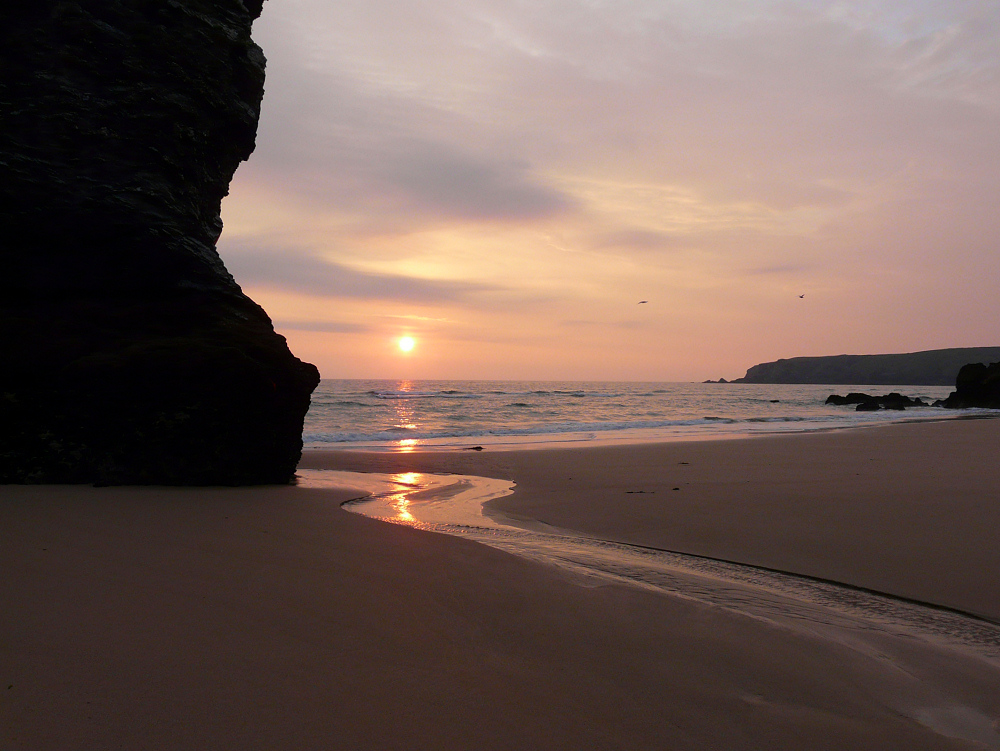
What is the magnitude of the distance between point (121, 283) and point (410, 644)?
6711 millimetres

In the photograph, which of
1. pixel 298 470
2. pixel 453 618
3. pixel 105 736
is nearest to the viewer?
pixel 105 736

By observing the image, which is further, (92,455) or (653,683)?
(92,455)

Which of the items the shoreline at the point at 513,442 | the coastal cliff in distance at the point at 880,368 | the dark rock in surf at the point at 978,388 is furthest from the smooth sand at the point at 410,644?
the coastal cliff in distance at the point at 880,368

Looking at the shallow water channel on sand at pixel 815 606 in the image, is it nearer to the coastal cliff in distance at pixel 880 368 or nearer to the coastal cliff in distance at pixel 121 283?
the coastal cliff in distance at pixel 121 283

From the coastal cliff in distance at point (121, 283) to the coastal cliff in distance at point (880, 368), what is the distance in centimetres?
15469

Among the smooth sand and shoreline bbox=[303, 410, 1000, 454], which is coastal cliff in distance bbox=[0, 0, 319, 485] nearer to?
the smooth sand

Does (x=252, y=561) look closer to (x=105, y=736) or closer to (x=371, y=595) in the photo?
(x=371, y=595)

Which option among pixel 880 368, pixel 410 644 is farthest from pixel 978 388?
pixel 880 368

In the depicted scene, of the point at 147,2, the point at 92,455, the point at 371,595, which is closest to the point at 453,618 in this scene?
the point at 371,595

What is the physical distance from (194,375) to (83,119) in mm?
3547

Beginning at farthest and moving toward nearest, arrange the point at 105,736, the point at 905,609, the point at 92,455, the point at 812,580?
1. the point at 92,455
2. the point at 812,580
3. the point at 905,609
4. the point at 105,736

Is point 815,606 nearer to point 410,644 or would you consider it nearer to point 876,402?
point 410,644

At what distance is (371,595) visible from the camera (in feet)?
11.5

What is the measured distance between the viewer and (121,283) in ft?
24.5
